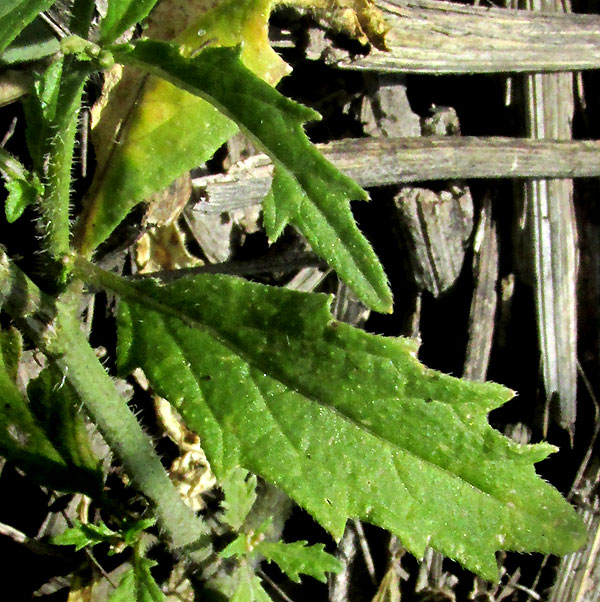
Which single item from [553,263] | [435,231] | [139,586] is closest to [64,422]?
[139,586]

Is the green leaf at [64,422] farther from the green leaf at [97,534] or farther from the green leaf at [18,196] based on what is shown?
the green leaf at [18,196]

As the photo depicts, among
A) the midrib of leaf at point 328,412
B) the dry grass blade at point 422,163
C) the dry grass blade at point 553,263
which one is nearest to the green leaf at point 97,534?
the midrib of leaf at point 328,412

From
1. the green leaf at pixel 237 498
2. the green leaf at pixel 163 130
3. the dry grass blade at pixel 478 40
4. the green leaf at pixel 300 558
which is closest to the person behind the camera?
the green leaf at pixel 163 130

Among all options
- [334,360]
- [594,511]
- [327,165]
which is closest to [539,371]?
[594,511]

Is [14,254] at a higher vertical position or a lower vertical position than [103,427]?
higher

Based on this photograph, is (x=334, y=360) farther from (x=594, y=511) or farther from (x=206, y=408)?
(x=594, y=511)

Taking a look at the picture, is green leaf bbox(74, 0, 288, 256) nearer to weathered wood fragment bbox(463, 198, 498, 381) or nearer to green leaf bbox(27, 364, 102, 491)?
green leaf bbox(27, 364, 102, 491)
